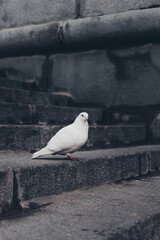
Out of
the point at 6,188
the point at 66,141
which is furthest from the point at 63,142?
the point at 6,188

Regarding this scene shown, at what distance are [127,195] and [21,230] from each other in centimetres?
112

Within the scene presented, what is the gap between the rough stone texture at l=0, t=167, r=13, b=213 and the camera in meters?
2.14

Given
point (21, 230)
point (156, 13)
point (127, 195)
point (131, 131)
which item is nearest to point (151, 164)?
point (131, 131)

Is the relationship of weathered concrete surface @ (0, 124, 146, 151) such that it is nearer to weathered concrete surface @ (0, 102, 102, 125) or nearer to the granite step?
weathered concrete surface @ (0, 102, 102, 125)

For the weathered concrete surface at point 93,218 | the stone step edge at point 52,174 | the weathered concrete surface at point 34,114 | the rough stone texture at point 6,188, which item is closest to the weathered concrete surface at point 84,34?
the weathered concrete surface at point 34,114

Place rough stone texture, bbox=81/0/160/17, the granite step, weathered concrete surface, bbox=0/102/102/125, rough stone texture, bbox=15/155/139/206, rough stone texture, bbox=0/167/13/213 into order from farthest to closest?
rough stone texture, bbox=81/0/160/17, the granite step, weathered concrete surface, bbox=0/102/102/125, rough stone texture, bbox=15/155/139/206, rough stone texture, bbox=0/167/13/213

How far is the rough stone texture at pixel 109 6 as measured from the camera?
480cm

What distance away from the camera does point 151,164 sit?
3.92 m

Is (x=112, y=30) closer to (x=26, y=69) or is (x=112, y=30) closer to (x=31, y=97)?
(x=31, y=97)

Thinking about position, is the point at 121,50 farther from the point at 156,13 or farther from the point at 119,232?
the point at 119,232

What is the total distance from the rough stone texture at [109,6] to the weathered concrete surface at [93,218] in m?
2.88

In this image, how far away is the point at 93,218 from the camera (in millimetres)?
2086

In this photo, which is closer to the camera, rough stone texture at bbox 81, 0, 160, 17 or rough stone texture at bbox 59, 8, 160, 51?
rough stone texture at bbox 59, 8, 160, 51

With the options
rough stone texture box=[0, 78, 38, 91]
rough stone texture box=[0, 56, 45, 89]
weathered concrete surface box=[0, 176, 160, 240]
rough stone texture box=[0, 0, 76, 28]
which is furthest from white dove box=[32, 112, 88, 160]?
rough stone texture box=[0, 0, 76, 28]
